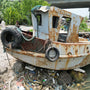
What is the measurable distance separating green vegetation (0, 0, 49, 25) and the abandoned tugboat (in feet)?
40.4

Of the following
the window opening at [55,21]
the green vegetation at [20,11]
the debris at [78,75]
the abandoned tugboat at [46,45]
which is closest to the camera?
the abandoned tugboat at [46,45]

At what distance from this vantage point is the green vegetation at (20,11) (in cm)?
1577

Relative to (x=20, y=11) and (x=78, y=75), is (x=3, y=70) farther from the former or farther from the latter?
(x=20, y=11)

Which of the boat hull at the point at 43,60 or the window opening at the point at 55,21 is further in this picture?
the window opening at the point at 55,21

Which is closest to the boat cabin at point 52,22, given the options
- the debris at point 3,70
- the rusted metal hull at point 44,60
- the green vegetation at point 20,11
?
the rusted metal hull at point 44,60

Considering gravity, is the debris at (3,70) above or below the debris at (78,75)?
above

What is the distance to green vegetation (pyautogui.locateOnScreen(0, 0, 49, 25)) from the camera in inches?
621

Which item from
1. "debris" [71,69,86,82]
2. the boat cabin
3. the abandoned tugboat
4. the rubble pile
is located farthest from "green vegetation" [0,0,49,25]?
"debris" [71,69,86,82]

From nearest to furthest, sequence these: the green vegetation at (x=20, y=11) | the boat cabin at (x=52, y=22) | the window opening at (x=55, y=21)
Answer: the boat cabin at (x=52, y=22) < the window opening at (x=55, y=21) < the green vegetation at (x=20, y=11)

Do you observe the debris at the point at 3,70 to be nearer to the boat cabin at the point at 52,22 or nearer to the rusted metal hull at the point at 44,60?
the rusted metal hull at the point at 44,60

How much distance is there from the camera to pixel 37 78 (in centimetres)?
423

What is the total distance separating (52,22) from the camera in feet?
13.7

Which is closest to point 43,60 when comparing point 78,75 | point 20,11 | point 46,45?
point 46,45

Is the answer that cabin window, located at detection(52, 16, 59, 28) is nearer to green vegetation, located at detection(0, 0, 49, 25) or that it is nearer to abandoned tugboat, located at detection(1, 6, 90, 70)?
abandoned tugboat, located at detection(1, 6, 90, 70)
